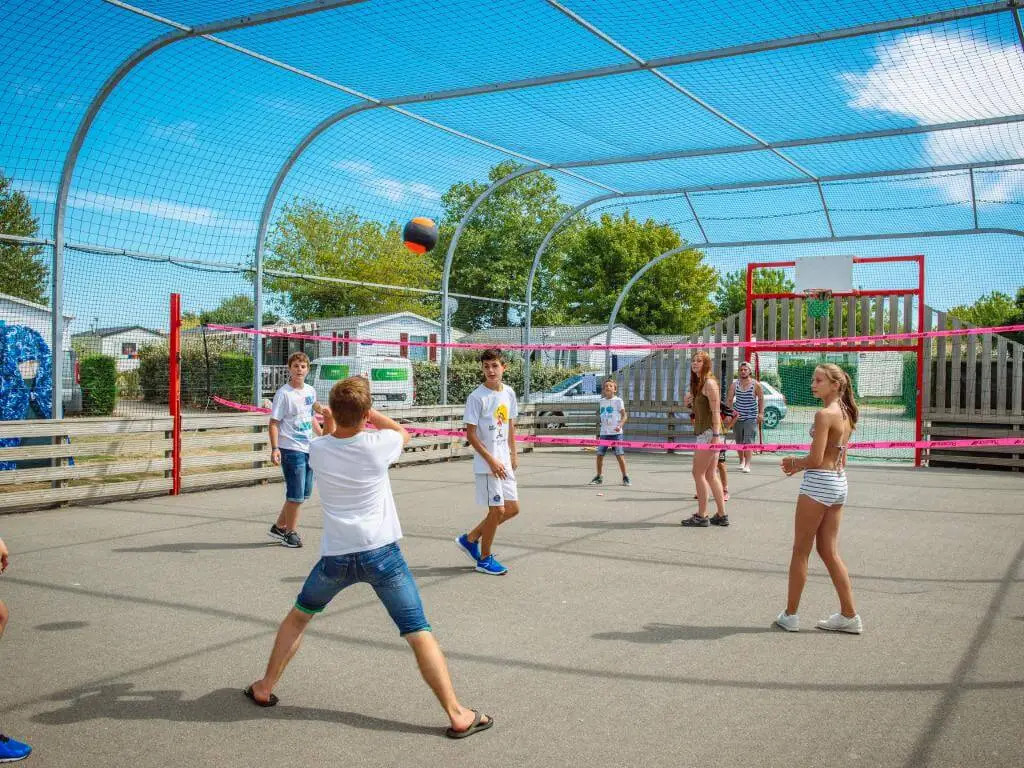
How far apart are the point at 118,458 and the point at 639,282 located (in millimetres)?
45458

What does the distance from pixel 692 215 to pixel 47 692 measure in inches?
640

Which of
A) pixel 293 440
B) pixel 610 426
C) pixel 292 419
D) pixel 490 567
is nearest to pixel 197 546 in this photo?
pixel 293 440

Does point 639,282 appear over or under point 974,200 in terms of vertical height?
over

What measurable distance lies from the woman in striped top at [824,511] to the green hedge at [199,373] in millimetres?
8870

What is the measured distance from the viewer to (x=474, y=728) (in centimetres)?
398

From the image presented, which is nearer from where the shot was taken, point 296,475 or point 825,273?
point 296,475

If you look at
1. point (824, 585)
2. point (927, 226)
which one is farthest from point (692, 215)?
point (824, 585)

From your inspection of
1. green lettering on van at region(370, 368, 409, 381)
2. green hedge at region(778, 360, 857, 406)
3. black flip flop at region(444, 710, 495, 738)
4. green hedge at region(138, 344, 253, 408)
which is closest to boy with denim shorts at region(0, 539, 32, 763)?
black flip flop at region(444, 710, 495, 738)

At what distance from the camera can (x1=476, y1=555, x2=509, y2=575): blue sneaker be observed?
23.4ft

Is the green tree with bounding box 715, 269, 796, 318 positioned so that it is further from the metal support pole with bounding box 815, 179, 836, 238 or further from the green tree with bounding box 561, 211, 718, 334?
the metal support pole with bounding box 815, 179, 836, 238

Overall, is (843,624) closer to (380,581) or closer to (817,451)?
(817,451)

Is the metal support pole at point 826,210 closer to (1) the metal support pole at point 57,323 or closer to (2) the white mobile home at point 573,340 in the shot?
(1) the metal support pole at point 57,323

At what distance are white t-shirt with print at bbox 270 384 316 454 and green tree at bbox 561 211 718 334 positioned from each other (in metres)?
45.9

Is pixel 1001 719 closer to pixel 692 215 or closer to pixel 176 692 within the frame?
pixel 176 692
